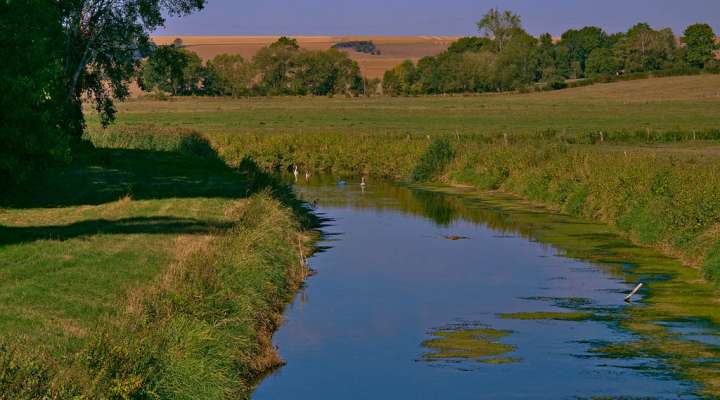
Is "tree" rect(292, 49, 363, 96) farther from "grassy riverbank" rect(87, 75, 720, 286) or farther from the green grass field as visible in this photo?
the green grass field

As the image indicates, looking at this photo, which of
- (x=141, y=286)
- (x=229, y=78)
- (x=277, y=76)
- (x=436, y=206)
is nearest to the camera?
(x=141, y=286)

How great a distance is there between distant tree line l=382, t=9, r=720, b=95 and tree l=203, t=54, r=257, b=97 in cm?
2137

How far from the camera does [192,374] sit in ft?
46.5

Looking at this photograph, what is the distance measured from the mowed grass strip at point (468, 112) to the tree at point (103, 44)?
60.4 ft

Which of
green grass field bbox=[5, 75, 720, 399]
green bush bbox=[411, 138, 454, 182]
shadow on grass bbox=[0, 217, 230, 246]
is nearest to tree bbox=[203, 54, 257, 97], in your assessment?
green grass field bbox=[5, 75, 720, 399]

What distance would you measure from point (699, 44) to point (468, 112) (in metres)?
67.6

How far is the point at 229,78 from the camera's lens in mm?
165500

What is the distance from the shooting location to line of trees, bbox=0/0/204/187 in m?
29.3

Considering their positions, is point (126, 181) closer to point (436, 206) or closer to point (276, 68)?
point (436, 206)

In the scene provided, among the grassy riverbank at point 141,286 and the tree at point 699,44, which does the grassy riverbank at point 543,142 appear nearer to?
the grassy riverbank at point 141,286

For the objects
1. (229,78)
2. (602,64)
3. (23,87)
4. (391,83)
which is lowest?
(391,83)

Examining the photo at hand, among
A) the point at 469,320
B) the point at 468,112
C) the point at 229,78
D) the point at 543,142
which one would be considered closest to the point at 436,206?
the point at 543,142

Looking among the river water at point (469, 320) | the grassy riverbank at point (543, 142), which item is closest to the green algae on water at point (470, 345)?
the river water at point (469, 320)

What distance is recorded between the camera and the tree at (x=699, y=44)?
531 feet
